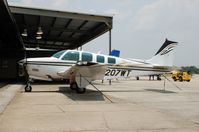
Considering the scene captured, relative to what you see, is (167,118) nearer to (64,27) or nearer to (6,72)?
(64,27)

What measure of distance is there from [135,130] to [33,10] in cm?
1527

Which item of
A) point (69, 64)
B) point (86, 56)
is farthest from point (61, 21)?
point (69, 64)

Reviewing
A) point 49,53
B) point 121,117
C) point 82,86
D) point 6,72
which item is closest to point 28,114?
point 121,117

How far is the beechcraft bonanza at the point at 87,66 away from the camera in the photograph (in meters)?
14.0

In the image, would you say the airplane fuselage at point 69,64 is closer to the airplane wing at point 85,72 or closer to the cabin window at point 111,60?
the cabin window at point 111,60

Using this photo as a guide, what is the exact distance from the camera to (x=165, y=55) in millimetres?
17453

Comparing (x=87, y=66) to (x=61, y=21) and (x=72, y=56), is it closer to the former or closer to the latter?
(x=72, y=56)

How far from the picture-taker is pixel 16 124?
6.65 m

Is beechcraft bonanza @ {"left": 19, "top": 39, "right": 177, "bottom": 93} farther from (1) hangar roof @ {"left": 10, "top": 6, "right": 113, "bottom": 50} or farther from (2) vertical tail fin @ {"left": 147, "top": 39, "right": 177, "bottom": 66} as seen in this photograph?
(1) hangar roof @ {"left": 10, "top": 6, "right": 113, "bottom": 50}

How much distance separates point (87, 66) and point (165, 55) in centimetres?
598

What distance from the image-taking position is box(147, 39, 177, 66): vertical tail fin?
682 inches

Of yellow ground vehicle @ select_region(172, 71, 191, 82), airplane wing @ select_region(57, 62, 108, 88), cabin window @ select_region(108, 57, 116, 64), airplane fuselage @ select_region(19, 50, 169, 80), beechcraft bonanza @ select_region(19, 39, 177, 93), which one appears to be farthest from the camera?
yellow ground vehicle @ select_region(172, 71, 191, 82)

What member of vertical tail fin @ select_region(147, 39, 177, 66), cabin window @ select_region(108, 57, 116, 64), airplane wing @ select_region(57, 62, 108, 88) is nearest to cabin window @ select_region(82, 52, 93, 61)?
cabin window @ select_region(108, 57, 116, 64)

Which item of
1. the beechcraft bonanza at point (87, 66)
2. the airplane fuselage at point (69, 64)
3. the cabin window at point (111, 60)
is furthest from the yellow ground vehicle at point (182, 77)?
the cabin window at point (111, 60)
